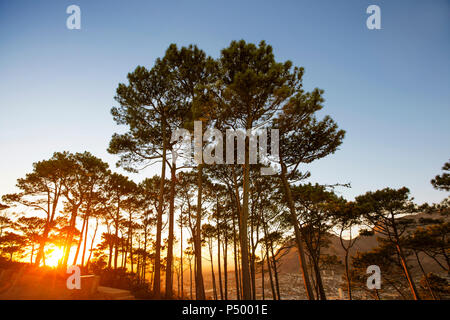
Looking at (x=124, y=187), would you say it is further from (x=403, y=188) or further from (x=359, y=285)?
(x=359, y=285)

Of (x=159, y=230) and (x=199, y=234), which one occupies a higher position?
(x=159, y=230)

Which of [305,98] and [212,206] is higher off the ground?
[305,98]

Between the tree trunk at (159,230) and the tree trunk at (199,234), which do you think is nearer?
the tree trunk at (159,230)

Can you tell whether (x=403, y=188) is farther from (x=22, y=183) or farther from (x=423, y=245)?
(x=22, y=183)

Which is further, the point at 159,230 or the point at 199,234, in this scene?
the point at 159,230

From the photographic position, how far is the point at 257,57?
861cm

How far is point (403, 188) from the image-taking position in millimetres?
15234

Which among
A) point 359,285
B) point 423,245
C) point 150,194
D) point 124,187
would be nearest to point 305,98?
point 150,194

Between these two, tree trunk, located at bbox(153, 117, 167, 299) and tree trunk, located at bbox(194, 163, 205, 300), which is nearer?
tree trunk, located at bbox(153, 117, 167, 299)
